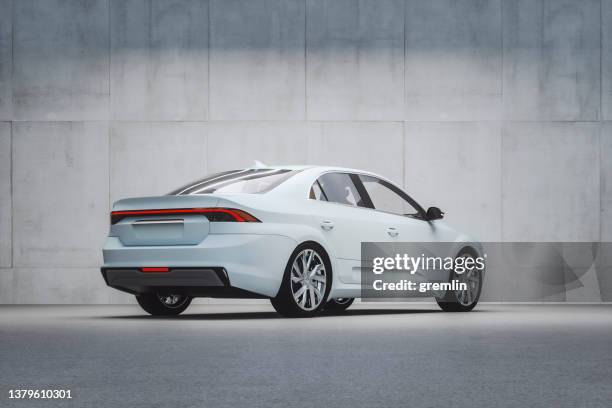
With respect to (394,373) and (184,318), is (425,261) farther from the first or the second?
(394,373)

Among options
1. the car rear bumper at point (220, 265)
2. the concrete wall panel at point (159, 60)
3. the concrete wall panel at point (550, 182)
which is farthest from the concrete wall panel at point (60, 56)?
the car rear bumper at point (220, 265)

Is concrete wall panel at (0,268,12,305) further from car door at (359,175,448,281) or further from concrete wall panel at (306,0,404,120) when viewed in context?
car door at (359,175,448,281)

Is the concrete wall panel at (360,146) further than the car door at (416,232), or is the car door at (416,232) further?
the concrete wall panel at (360,146)

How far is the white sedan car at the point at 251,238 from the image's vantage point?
984 centimetres

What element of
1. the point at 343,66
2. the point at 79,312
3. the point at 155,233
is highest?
the point at 343,66

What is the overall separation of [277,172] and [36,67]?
7.04 meters

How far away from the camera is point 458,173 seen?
1622cm

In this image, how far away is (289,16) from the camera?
16375 mm

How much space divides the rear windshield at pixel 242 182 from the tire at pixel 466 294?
2666 millimetres

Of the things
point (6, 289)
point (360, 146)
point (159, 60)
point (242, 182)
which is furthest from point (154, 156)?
point (242, 182)

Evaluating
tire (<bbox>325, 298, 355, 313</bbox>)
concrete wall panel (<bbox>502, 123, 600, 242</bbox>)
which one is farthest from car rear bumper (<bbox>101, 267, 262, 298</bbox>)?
concrete wall panel (<bbox>502, 123, 600, 242</bbox>)

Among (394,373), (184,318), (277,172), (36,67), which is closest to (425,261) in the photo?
(277,172)

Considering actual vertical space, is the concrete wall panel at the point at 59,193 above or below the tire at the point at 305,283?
above

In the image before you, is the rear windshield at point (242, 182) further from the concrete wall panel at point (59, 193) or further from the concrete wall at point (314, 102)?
the concrete wall panel at point (59, 193)
